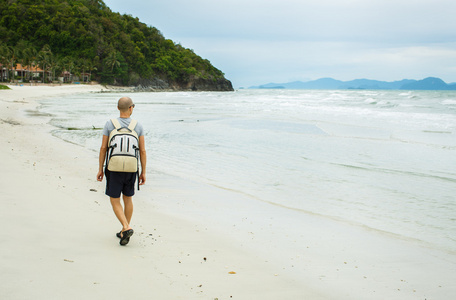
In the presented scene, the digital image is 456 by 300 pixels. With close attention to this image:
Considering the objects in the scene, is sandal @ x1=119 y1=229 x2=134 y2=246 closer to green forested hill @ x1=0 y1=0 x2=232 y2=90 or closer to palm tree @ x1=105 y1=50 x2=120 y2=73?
green forested hill @ x1=0 y1=0 x2=232 y2=90

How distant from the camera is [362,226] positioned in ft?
17.4

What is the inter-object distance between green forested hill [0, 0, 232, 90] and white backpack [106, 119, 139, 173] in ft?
305

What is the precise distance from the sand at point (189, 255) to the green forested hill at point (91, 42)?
91.7m

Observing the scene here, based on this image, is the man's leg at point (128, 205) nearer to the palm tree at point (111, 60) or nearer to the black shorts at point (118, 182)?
the black shorts at point (118, 182)

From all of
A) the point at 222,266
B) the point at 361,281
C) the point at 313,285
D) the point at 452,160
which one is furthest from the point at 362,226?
the point at 452,160

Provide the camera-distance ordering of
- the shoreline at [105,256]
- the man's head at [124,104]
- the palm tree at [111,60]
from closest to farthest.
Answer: the shoreline at [105,256] < the man's head at [124,104] < the palm tree at [111,60]

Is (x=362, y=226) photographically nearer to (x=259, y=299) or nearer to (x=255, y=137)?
(x=259, y=299)

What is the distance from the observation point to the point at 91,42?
119750 millimetres

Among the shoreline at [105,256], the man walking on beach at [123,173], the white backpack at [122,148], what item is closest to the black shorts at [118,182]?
the man walking on beach at [123,173]

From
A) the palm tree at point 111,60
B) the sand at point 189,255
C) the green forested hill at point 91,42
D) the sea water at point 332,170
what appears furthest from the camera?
the palm tree at point 111,60

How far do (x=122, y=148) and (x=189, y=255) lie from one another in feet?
4.16

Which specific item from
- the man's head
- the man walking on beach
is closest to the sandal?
the man walking on beach

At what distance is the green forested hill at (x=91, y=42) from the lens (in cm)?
10938

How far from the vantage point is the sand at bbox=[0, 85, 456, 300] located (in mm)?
3096
